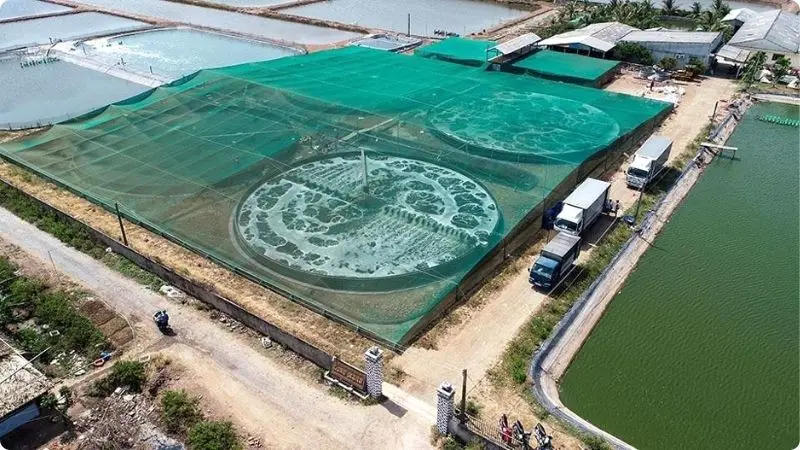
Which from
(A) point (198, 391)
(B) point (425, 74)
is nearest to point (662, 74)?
(B) point (425, 74)

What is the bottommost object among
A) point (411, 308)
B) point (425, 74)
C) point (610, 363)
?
point (610, 363)

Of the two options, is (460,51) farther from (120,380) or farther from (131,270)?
(120,380)

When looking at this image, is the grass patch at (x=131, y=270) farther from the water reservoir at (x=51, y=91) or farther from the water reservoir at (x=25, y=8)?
the water reservoir at (x=25, y=8)

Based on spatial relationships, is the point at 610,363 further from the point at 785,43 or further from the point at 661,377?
the point at 785,43

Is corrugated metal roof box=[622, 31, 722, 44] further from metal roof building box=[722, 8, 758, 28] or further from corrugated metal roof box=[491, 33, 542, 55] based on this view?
corrugated metal roof box=[491, 33, 542, 55]

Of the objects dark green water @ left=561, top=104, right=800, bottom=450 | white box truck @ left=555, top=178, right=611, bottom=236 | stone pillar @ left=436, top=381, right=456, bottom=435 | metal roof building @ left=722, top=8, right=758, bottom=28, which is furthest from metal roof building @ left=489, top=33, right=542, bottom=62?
stone pillar @ left=436, top=381, right=456, bottom=435

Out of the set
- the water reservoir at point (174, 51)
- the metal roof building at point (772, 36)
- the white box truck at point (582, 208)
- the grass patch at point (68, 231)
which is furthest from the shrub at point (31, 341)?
the metal roof building at point (772, 36)

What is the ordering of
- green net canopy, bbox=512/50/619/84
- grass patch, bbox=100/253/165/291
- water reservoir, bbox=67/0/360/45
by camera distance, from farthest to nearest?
water reservoir, bbox=67/0/360/45 → green net canopy, bbox=512/50/619/84 → grass patch, bbox=100/253/165/291
